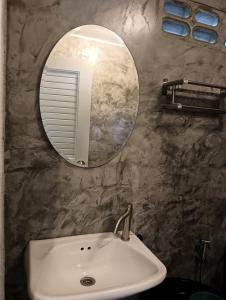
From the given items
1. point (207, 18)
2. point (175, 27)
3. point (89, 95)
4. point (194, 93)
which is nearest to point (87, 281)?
point (89, 95)

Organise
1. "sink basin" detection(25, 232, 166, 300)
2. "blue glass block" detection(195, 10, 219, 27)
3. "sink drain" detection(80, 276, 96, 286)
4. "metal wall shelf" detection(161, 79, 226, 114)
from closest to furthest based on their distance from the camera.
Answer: "sink basin" detection(25, 232, 166, 300) < "sink drain" detection(80, 276, 96, 286) < "metal wall shelf" detection(161, 79, 226, 114) < "blue glass block" detection(195, 10, 219, 27)

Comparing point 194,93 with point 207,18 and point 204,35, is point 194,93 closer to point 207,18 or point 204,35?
point 204,35

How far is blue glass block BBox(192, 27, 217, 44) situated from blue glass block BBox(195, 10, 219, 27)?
0.15 ft

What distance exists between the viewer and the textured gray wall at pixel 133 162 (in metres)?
1.15

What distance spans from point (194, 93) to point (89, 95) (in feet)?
2.33

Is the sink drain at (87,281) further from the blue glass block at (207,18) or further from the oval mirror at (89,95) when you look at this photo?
the blue glass block at (207,18)

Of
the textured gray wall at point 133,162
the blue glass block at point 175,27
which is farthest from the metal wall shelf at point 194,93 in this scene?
the blue glass block at point 175,27

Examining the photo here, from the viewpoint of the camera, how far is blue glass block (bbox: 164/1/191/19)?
145cm

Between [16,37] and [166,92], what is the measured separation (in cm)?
84

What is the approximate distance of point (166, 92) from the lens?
147 centimetres

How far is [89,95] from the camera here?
1.28 metres

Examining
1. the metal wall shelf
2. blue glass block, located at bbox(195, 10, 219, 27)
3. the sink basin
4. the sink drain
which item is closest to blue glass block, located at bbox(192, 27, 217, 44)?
blue glass block, located at bbox(195, 10, 219, 27)

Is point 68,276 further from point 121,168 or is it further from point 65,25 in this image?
point 65,25

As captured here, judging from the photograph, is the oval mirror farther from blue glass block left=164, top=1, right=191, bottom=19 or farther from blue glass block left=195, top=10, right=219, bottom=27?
blue glass block left=195, top=10, right=219, bottom=27
